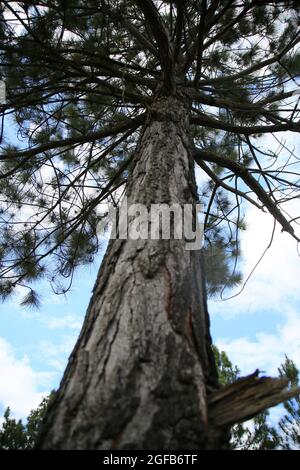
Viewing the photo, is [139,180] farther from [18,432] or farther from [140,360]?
[18,432]

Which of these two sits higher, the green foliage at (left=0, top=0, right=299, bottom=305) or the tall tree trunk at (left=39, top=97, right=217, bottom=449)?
the green foliage at (left=0, top=0, right=299, bottom=305)

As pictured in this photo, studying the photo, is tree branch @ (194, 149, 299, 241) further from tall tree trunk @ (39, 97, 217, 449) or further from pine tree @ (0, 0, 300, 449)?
tall tree trunk @ (39, 97, 217, 449)

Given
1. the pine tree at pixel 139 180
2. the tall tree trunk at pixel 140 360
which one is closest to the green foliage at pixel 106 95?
the pine tree at pixel 139 180

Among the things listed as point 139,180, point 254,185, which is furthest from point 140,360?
point 254,185

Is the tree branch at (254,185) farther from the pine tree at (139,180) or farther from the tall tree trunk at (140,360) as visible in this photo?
the tall tree trunk at (140,360)

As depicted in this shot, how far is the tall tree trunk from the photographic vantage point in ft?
2.56

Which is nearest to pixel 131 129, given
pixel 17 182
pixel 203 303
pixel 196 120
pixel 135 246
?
pixel 196 120

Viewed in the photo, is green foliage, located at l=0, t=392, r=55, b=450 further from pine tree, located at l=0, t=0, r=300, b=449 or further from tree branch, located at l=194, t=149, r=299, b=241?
tree branch, located at l=194, t=149, r=299, b=241

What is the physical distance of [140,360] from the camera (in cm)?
91

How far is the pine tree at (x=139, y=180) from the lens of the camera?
2.76 feet

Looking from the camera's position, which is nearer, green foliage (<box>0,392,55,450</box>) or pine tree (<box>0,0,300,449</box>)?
pine tree (<box>0,0,300,449</box>)

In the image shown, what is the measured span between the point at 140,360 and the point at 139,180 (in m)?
0.92

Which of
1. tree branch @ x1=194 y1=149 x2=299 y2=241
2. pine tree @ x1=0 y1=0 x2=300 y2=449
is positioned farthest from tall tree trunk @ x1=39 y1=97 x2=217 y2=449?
tree branch @ x1=194 y1=149 x2=299 y2=241

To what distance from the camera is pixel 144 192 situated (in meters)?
1.55
